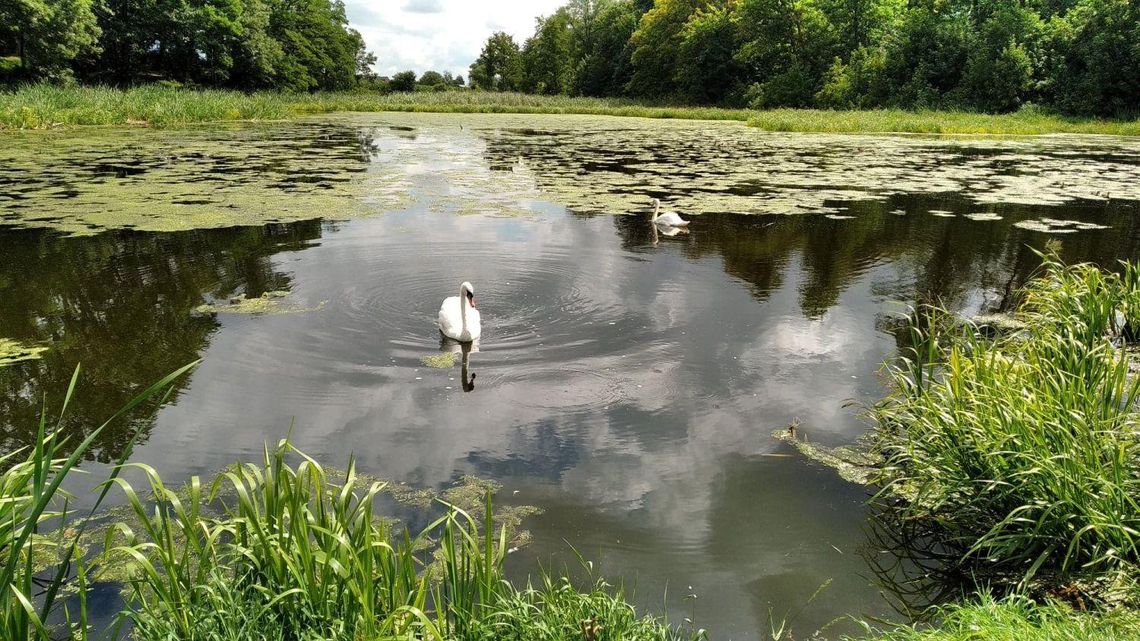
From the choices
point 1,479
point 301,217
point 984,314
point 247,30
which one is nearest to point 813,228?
point 984,314

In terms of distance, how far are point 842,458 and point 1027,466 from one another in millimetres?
1010

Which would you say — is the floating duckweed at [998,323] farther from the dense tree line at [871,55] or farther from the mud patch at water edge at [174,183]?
the dense tree line at [871,55]

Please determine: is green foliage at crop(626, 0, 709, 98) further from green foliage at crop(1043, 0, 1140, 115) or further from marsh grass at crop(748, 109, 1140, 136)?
marsh grass at crop(748, 109, 1140, 136)

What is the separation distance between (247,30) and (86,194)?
3460cm

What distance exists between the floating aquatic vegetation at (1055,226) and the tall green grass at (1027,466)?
6.23 meters

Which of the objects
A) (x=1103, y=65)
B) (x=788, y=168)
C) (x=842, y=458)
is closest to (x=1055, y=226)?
(x=788, y=168)

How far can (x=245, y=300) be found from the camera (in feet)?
19.1

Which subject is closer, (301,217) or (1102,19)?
(301,217)

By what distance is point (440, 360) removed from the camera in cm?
471

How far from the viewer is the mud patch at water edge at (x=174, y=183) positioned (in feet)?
28.3

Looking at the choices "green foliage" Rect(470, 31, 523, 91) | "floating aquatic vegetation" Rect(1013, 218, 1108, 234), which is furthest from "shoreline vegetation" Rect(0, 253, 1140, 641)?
"green foliage" Rect(470, 31, 523, 91)

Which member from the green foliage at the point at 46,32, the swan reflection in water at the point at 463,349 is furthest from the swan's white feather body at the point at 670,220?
the green foliage at the point at 46,32

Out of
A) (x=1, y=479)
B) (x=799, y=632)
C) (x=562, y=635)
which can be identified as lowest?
(x=799, y=632)

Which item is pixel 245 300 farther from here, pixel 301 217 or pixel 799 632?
pixel 799 632
